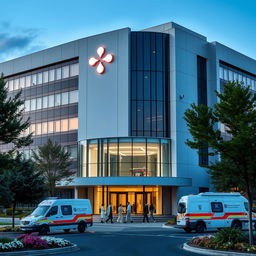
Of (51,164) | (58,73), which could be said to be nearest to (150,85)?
(58,73)

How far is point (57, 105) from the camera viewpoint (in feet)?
179

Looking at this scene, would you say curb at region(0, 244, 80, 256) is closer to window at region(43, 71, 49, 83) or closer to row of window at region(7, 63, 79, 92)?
row of window at region(7, 63, 79, 92)

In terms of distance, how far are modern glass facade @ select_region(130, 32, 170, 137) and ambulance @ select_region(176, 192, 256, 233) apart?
1864 centimetres

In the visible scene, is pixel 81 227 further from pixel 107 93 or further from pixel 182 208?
pixel 107 93

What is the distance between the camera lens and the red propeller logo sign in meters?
48.7

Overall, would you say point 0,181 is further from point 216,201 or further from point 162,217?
point 162,217

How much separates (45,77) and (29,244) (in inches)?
1621

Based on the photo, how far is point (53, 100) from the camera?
54969 mm

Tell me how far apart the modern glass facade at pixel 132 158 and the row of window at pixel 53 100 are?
7673mm

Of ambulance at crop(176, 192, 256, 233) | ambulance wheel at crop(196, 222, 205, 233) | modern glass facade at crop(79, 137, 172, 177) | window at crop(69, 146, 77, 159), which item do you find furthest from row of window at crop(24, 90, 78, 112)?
ambulance wheel at crop(196, 222, 205, 233)

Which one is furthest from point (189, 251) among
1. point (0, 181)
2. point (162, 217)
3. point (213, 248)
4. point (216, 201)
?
point (162, 217)

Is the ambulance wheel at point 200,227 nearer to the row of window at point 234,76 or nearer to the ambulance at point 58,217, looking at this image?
the ambulance at point 58,217

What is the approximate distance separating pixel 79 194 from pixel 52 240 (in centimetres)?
3239

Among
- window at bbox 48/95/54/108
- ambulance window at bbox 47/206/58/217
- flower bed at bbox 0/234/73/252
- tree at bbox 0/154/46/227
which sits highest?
window at bbox 48/95/54/108
